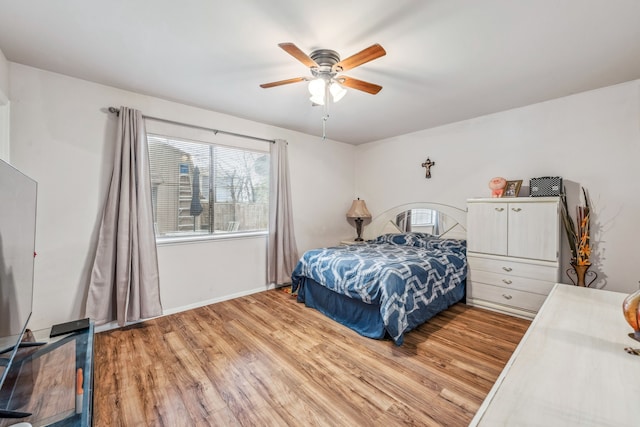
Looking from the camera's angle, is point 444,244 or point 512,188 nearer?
point 512,188

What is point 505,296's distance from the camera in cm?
290

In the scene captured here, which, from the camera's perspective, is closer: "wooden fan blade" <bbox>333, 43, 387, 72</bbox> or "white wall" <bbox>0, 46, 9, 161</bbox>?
"wooden fan blade" <bbox>333, 43, 387, 72</bbox>

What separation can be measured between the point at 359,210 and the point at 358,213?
0.07 meters

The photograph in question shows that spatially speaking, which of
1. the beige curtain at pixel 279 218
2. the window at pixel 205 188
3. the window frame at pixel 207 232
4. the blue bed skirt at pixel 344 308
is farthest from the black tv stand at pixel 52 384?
the beige curtain at pixel 279 218

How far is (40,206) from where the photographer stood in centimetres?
229

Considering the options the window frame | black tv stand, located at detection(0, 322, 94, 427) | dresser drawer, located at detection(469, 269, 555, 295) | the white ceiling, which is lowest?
dresser drawer, located at detection(469, 269, 555, 295)

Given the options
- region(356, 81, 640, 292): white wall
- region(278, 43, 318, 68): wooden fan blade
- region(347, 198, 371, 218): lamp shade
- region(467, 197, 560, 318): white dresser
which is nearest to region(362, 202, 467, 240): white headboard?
region(356, 81, 640, 292): white wall

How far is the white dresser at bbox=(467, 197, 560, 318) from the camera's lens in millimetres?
2658

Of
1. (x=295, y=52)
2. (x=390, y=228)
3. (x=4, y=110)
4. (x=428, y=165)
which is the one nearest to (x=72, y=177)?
(x=4, y=110)

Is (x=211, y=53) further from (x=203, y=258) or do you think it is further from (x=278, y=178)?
(x=203, y=258)

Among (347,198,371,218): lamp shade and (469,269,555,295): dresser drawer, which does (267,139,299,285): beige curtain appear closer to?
(347,198,371,218): lamp shade

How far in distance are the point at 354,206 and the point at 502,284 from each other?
8.14 ft

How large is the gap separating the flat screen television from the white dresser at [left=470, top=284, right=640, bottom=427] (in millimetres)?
1518

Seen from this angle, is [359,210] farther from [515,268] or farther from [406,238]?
[515,268]
